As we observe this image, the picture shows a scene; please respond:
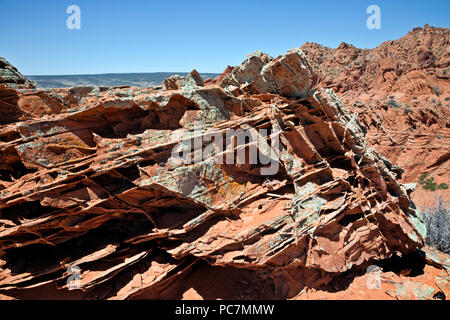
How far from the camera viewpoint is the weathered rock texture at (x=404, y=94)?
2048cm

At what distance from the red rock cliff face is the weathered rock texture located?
14.9 metres

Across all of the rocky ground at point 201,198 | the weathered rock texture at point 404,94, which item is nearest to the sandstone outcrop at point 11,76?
the rocky ground at point 201,198

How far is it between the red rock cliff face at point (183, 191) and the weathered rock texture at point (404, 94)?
1490 cm

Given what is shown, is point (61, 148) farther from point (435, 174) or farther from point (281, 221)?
point (435, 174)

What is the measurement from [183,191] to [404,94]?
130 ft

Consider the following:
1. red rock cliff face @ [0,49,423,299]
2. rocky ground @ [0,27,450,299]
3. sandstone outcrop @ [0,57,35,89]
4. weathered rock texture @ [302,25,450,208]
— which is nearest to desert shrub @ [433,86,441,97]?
weathered rock texture @ [302,25,450,208]

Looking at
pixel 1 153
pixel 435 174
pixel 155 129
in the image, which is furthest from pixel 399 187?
pixel 435 174

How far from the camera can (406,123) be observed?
22.7 meters

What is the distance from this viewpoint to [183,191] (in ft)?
21.8

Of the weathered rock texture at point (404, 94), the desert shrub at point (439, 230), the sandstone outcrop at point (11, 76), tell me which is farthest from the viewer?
the weathered rock texture at point (404, 94)

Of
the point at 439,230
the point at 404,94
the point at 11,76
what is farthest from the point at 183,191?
the point at 404,94

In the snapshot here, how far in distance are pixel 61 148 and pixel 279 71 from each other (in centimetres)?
698

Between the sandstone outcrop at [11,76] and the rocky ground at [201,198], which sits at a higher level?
the sandstone outcrop at [11,76]

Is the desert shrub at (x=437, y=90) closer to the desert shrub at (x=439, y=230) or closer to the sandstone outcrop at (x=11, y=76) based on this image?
the desert shrub at (x=439, y=230)
